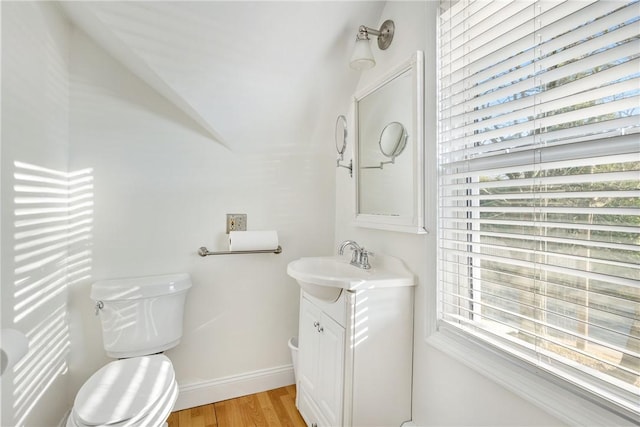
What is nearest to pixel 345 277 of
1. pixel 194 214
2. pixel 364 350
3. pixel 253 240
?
pixel 364 350

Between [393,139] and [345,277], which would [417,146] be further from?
[345,277]

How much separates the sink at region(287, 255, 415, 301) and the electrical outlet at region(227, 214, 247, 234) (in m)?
0.47

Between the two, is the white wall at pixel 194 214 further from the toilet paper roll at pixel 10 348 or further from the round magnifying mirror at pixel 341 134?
the toilet paper roll at pixel 10 348

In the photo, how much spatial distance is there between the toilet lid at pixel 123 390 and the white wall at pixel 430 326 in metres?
1.11

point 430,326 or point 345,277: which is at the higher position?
point 345,277

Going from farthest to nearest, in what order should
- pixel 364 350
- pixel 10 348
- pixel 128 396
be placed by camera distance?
pixel 364 350
pixel 128 396
pixel 10 348

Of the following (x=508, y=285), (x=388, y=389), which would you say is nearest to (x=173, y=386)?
(x=388, y=389)

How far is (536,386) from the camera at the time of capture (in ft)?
3.08

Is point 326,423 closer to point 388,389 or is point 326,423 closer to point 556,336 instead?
point 388,389

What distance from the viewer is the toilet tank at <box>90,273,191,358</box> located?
1534 mm

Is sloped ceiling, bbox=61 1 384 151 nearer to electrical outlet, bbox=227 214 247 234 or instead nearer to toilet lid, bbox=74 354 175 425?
electrical outlet, bbox=227 214 247 234

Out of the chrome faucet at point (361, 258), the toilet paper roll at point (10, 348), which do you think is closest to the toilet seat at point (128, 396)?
the toilet paper roll at point (10, 348)

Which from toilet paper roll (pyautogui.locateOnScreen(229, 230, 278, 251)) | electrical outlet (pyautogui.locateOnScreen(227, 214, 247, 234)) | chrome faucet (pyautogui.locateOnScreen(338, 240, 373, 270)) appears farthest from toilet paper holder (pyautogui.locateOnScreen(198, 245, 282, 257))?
chrome faucet (pyautogui.locateOnScreen(338, 240, 373, 270))

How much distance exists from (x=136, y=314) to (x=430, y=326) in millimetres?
1420
